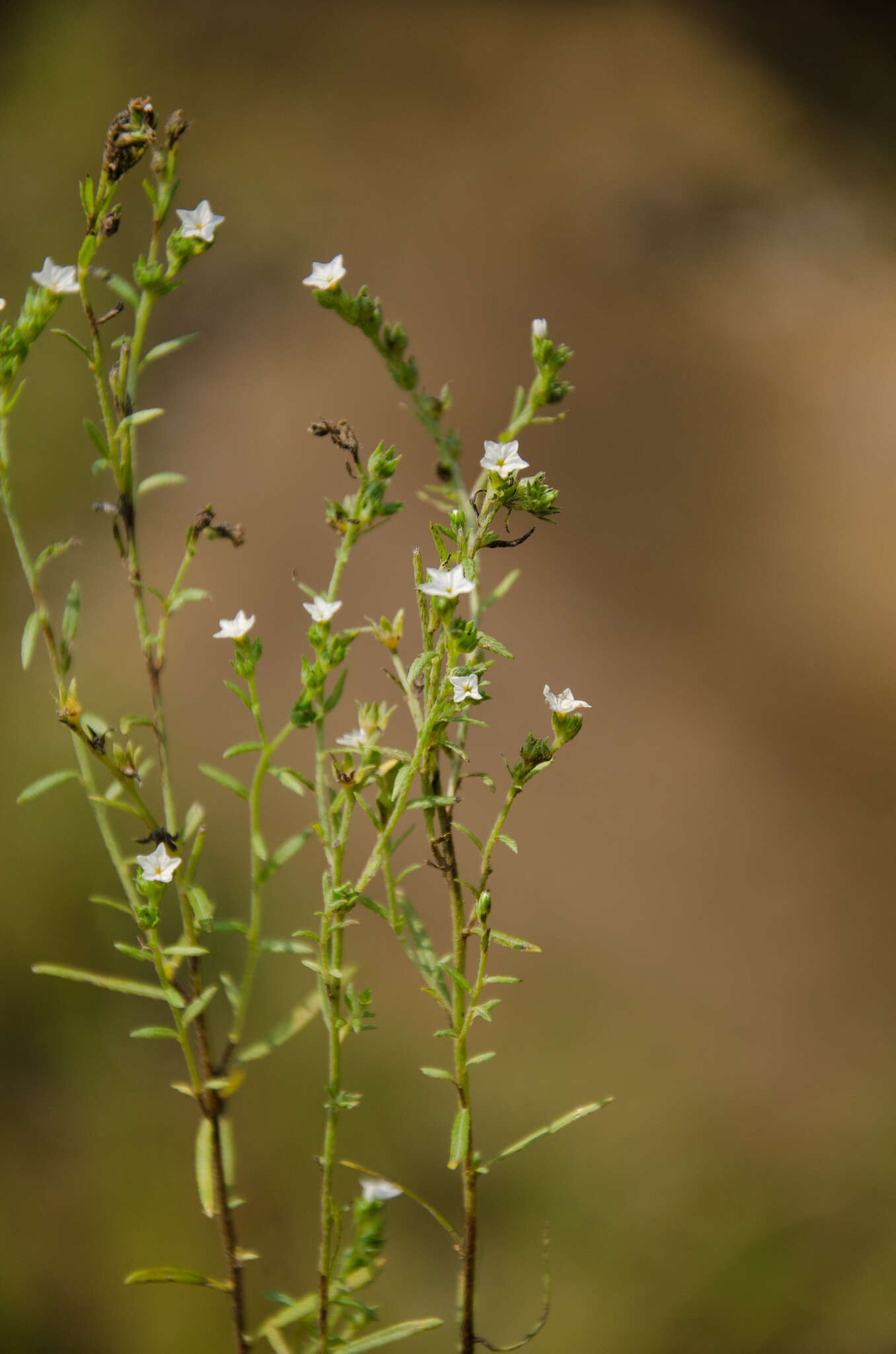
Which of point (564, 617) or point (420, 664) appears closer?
point (420, 664)

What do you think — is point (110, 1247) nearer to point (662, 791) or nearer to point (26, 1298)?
point (26, 1298)

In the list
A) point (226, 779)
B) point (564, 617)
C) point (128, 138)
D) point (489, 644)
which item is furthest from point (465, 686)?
point (564, 617)

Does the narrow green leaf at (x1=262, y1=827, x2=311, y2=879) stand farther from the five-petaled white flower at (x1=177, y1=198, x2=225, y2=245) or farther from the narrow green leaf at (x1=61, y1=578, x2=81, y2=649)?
the five-petaled white flower at (x1=177, y1=198, x2=225, y2=245)

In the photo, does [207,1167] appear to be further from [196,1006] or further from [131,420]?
[131,420]

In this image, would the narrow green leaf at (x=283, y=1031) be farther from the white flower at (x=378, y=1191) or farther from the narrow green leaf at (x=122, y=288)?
the narrow green leaf at (x=122, y=288)

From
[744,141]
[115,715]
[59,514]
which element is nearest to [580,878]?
[115,715]

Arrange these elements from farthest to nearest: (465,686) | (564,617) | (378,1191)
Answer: (564,617)
(378,1191)
(465,686)

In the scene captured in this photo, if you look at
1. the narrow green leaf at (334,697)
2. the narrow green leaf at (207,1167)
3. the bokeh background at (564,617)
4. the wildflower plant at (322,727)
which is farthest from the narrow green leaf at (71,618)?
the bokeh background at (564,617)
